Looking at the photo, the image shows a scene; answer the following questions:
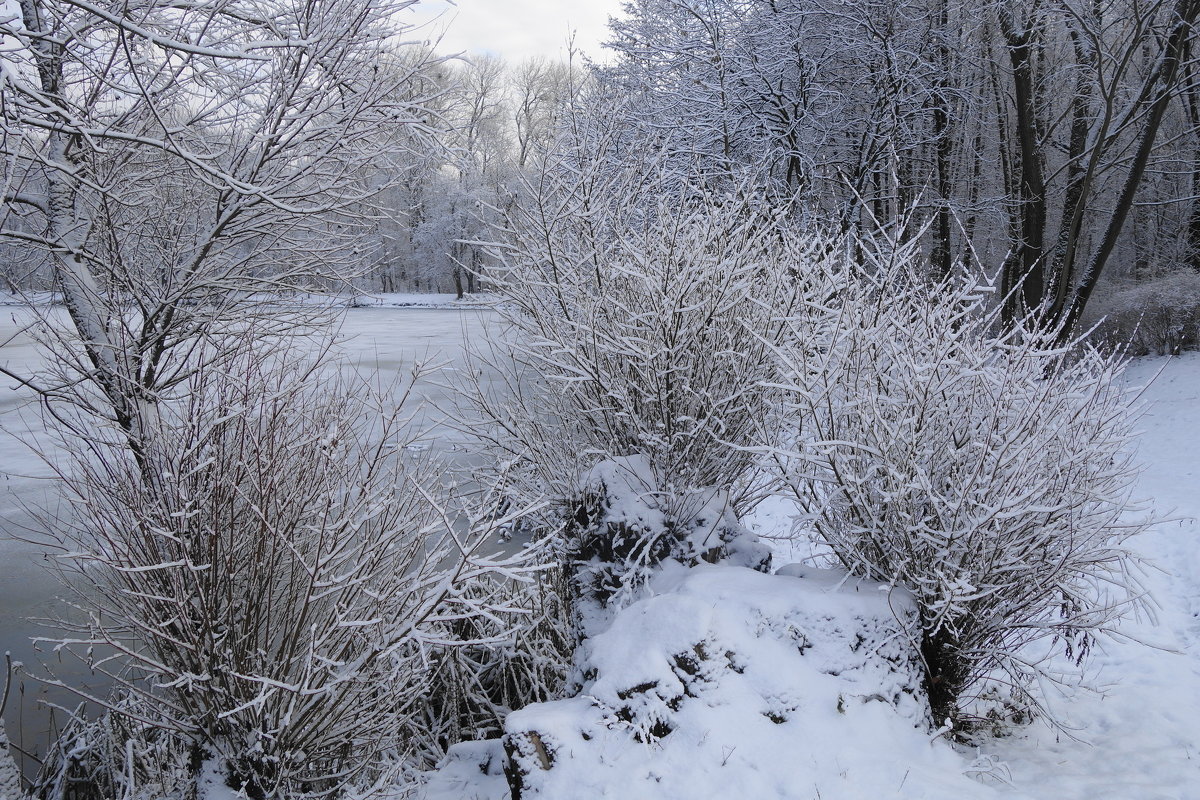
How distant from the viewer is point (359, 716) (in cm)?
436

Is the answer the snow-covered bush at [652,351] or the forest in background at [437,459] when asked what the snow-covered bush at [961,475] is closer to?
the forest in background at [437,459]

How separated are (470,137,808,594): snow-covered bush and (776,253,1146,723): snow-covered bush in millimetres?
1090

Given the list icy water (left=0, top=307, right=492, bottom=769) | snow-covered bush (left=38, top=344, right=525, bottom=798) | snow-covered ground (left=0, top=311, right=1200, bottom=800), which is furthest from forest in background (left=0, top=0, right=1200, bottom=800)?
icy water (left=0, top=307, right=492, bottom=769)

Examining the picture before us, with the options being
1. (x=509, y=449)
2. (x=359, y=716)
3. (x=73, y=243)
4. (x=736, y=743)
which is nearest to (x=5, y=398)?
(x=73, y=243)

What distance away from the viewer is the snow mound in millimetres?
3402

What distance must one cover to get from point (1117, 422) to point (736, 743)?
118 inches

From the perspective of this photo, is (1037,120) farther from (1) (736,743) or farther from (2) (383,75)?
(1) (736,743)

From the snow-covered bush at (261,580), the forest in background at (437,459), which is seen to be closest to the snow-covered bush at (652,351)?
the forest in background at (437,459)

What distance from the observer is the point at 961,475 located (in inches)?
165

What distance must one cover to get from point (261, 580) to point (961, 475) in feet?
12.7

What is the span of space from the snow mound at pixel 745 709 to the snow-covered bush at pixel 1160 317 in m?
10.5

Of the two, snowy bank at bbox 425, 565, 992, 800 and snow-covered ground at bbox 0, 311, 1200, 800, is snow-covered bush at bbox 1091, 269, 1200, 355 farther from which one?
snowy bank at bbox 425, 565, 992, 800

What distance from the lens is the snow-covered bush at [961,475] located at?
4051 mm

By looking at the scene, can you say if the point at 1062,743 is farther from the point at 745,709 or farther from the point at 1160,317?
the point at 1160,317
